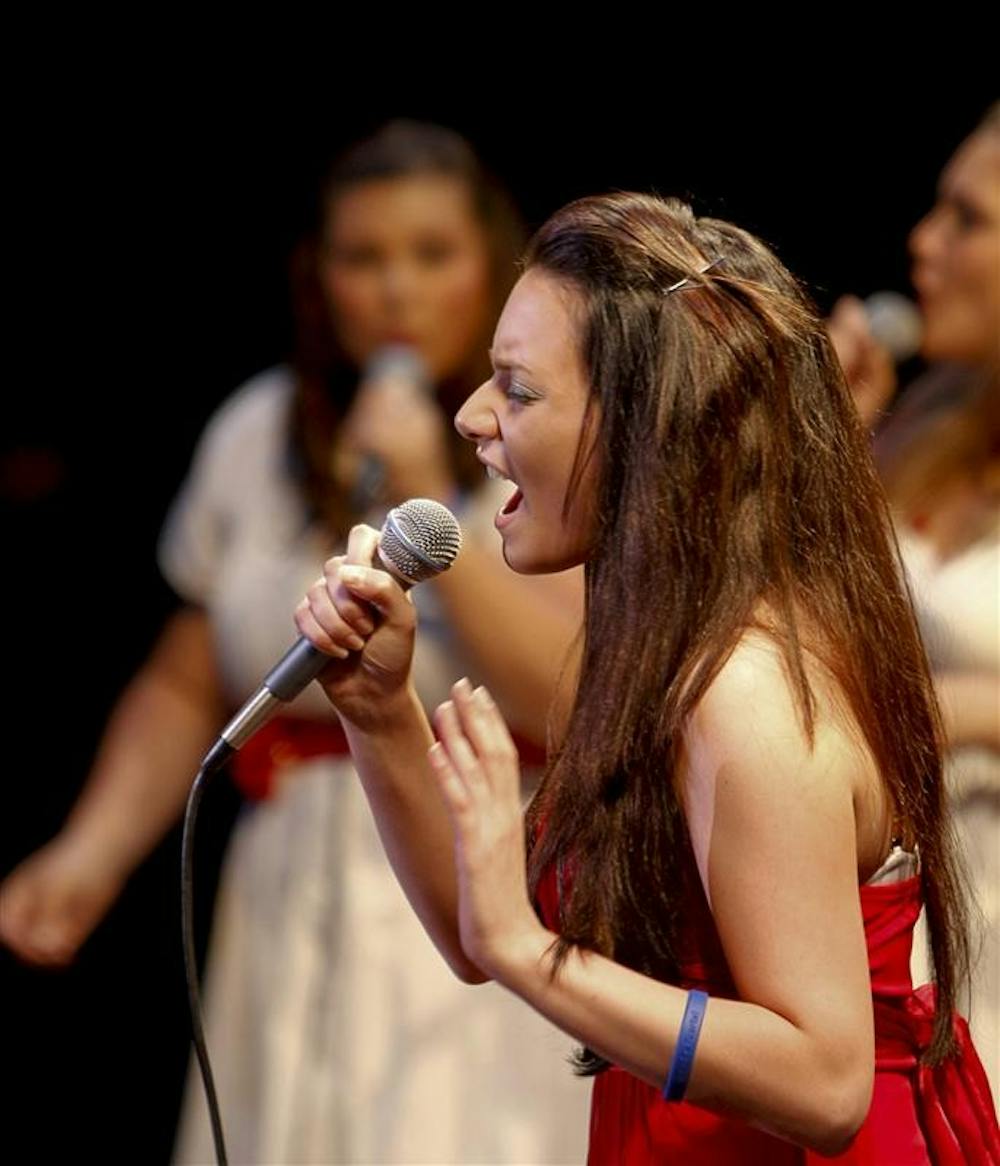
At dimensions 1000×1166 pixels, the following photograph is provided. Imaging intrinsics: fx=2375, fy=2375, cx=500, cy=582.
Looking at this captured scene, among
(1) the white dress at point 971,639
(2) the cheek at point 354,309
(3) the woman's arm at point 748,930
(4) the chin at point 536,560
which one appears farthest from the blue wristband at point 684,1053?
(2) the cheek at point 354,309

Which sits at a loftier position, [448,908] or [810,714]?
[810,714]

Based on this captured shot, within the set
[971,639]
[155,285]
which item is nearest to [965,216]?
[971,639]

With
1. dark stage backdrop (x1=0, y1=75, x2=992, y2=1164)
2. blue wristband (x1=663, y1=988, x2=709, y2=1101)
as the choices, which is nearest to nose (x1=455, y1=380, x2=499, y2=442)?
blue wristband (x1=663, y1=988, x2=709, y2=1101)

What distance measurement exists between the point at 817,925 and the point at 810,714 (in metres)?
0.12

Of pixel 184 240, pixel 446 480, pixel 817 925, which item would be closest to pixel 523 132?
pixel 184 240

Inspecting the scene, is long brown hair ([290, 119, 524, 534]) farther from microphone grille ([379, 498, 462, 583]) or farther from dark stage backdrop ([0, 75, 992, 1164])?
microphone grille ([379, 498, 462, 583])

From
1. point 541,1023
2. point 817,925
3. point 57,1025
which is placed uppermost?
point 817,925

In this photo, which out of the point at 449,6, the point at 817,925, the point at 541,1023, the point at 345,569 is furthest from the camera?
the point at 449,6

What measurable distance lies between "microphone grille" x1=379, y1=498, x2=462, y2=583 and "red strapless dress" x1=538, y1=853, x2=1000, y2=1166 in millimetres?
210

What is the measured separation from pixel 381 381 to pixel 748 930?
1.38 meters

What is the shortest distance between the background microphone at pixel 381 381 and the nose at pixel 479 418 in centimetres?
106

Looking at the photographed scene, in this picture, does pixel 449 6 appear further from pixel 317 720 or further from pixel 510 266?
pixel 317 720

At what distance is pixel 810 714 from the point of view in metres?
1.39

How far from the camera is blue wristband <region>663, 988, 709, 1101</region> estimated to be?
1343mm
